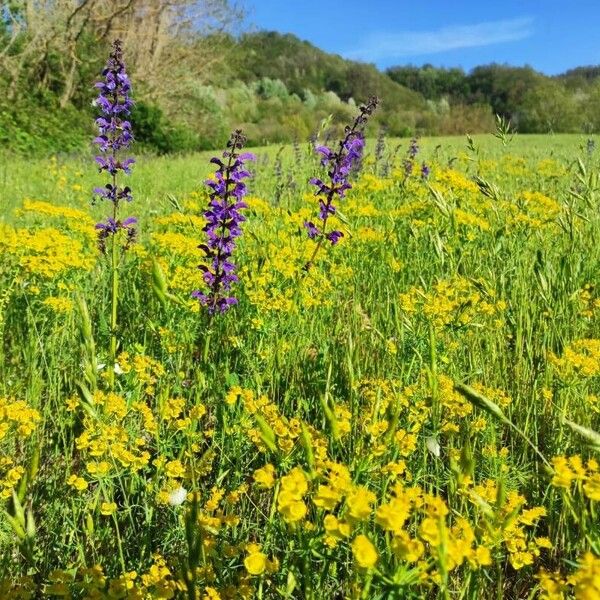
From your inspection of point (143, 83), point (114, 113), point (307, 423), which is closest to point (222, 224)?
point (114, 113)

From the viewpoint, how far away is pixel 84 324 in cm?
178

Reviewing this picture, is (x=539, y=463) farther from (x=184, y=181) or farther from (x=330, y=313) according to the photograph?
(x=184, y=181)

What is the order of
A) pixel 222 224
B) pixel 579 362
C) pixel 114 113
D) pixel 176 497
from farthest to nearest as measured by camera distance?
pixel 114 113, pixel 222 224, pixel 579 362, pixel 176 497

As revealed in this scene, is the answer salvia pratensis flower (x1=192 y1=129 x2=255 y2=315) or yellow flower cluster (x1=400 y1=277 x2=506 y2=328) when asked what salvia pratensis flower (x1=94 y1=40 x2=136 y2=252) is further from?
yellow flower cluster (x1=400 y1=277 x2=506 y2=328)

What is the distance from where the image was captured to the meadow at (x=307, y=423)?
1.16 metres

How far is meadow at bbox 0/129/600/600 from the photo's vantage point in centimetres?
116

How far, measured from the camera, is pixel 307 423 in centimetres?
217

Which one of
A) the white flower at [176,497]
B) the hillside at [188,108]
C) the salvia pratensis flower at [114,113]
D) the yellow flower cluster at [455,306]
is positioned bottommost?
the white flower at [176,497]

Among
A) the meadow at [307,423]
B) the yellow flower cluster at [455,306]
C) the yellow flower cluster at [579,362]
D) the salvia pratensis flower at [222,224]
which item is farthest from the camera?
the salvia pratensis flower at [222,224]

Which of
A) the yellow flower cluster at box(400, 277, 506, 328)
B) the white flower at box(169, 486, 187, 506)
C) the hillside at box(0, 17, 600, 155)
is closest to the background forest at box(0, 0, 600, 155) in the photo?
the hillside at box(0, 17, 600, 155)

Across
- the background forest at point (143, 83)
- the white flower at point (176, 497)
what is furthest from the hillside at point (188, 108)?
the white flower at point (176, 497)

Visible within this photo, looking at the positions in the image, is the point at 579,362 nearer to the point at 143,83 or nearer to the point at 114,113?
the point at 114,113

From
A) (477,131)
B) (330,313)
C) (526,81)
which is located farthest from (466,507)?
(526,81)

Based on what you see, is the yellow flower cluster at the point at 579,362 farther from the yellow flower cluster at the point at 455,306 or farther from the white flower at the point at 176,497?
the white flower at the point at 176,497
